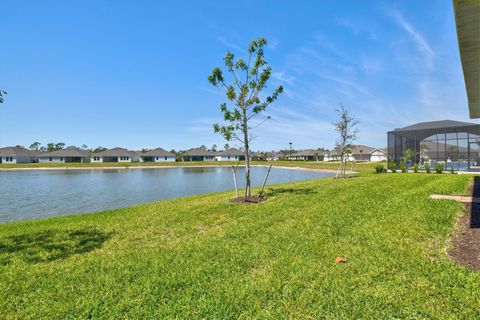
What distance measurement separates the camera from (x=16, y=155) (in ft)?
273

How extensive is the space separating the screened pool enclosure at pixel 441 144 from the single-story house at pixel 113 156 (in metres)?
82.0

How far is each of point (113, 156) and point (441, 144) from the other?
8604cm

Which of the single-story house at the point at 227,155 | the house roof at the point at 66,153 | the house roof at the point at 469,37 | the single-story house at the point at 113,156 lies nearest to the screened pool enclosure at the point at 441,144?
the house roof at the point at 469,37

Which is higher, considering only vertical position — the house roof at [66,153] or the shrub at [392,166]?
the house roof at [66,153]

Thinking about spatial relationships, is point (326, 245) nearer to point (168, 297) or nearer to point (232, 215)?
point (168, 297)

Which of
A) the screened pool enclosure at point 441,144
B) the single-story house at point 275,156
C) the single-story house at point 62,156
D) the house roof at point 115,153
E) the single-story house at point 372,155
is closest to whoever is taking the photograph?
the screened pool enclosure at point 441,144

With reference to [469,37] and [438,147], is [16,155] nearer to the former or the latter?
[438,147]

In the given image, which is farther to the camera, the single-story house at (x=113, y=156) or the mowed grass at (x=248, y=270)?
the single-story house at (x=113, y=156)

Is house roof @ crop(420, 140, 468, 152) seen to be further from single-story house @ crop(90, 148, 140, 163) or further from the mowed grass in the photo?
single-story house @ crop(90, 148, 140, 163)

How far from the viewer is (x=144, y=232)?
→ 21.9ft

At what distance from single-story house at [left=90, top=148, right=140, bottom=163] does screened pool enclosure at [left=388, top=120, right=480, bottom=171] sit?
82.0 meters

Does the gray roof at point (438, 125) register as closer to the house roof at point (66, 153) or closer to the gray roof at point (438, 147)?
the gray roof at point (438, 147)

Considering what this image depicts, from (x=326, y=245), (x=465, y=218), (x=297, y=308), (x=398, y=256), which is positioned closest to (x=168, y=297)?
(x=297, y=308)

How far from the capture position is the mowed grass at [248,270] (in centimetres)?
305
